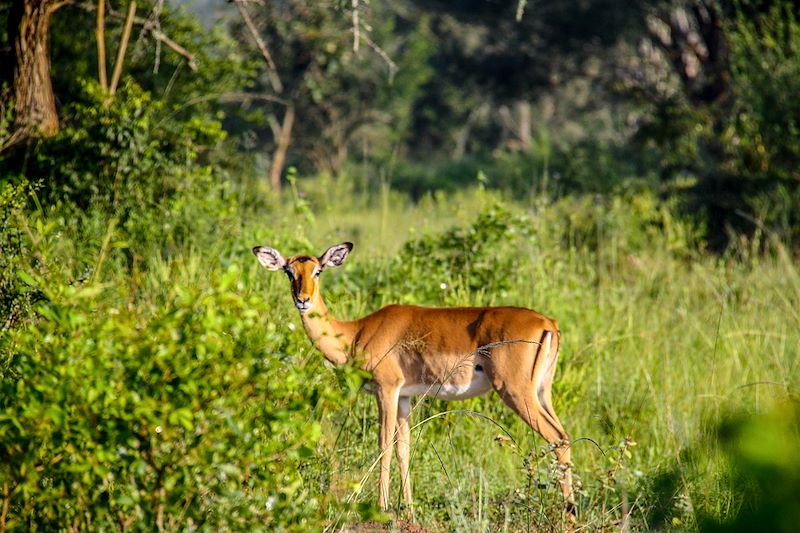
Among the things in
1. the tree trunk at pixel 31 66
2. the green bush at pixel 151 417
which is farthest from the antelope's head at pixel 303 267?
the tree trunk at pixel 31 66

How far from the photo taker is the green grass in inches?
127

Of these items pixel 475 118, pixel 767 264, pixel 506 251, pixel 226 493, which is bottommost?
pixel 475 118

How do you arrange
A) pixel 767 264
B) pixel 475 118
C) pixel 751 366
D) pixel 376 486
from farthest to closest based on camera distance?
pixel 475 118
pixel 767 264
pixel 751 366
pixel 376 486

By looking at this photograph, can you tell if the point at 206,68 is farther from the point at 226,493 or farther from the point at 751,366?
the point at 226,493

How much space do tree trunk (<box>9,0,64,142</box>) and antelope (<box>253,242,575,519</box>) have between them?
9.28 ft

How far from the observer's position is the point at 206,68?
9.98m

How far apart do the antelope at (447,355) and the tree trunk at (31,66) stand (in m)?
2.83

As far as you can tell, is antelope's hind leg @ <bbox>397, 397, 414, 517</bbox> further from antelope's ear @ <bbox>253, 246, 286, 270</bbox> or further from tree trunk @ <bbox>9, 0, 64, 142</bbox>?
tree trunk @ <bbox>9, 0, 64, 142</bbox>

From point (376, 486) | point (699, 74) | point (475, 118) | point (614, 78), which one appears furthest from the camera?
point (475, 118)

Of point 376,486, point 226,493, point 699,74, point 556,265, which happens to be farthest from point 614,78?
point 226,493

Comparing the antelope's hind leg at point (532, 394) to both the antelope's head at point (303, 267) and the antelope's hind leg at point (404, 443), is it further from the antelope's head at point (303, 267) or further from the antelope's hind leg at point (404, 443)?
the antelope's head at point (303, 267)

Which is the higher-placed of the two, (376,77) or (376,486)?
(376,486)

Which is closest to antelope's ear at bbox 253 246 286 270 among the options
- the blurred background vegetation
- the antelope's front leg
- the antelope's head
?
the antelope's head

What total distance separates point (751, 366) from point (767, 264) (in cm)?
272
